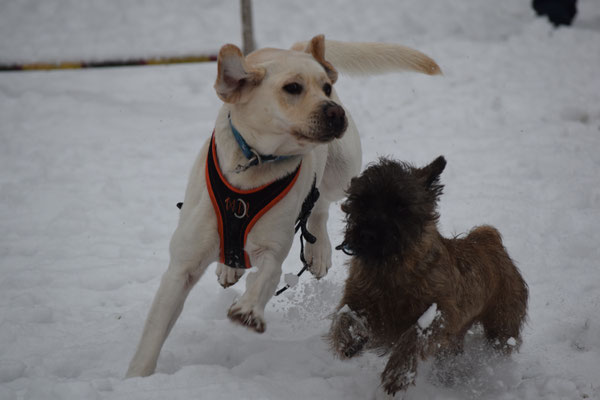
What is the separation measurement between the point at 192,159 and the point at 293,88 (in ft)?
14.7

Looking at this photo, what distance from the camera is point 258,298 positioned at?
3125 mm

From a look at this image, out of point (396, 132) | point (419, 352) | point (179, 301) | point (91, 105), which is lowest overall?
point (91, 105)

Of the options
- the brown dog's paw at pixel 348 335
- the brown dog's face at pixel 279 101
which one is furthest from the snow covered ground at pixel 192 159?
the brown dog's face at pixel 279 101

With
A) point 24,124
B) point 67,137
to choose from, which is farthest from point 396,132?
point 24,124

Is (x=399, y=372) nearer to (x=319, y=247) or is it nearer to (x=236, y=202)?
(x=236, y=202)

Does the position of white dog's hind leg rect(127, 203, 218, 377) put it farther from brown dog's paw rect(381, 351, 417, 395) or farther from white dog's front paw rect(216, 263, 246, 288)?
brown dog's paw rect(381, 351, 417, 395)

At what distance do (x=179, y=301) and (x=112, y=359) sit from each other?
2.23ft

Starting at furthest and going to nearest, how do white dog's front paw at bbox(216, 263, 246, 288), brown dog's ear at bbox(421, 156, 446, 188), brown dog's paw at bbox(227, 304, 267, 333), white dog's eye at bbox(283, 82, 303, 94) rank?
white dog's front paw at bbox(216, 263, 246, 288) → brown dog's ear at bbox(421, 156, 446, 188) → white dog's eye at bbox(283, 82, 303, 94) → brown dog's paw at bbox(227, 304, 267, 333)

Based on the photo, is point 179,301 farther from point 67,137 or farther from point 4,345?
point 67,137

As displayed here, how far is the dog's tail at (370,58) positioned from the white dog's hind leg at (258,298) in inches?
72.0

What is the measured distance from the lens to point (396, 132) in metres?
7.81

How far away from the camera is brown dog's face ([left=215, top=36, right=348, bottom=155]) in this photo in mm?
3041

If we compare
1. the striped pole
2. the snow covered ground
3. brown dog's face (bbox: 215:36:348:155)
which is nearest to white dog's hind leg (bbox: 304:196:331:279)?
the snow covered ground

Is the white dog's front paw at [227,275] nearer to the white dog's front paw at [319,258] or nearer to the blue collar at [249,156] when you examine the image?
the white dog's front paw at [319,258]
